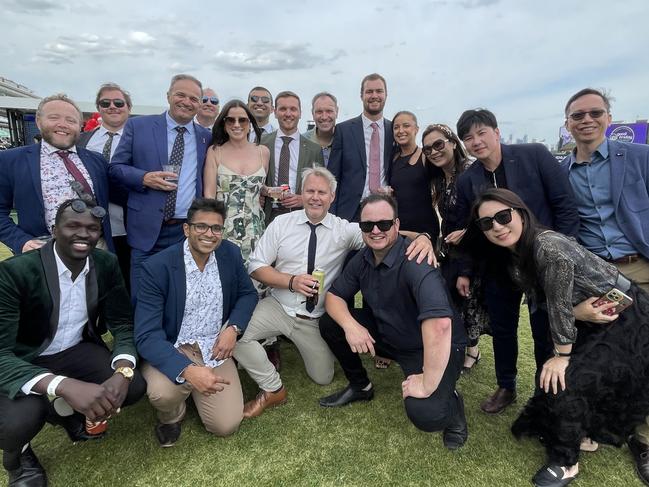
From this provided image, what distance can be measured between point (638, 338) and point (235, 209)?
11.4 feet

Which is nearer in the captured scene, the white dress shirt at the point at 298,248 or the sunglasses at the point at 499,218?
the sunglasses at the point at 499,218

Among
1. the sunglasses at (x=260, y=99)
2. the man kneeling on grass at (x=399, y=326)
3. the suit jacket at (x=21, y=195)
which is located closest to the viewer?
the man kneeling on grass at (x=399, y=326)

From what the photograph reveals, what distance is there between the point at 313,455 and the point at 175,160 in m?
2.91

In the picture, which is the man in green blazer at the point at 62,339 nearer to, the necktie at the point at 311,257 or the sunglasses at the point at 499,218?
the necktie at the point at 311,257

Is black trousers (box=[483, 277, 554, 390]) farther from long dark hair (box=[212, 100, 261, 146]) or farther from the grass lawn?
long dark hair (box=[212, 100, 261, 146])

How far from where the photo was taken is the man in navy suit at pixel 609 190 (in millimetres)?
3045

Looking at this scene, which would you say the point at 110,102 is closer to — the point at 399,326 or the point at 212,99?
the point at 212,99

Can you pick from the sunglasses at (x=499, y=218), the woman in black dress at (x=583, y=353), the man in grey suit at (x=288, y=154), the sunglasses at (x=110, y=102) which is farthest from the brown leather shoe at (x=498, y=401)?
the sunglasses at (x=110, y=102)

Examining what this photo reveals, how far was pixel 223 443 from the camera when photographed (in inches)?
122

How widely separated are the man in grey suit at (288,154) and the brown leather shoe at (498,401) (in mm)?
2750

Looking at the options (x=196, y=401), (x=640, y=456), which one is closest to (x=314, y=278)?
(x=196, y=401)

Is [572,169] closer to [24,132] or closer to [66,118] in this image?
[66,118]

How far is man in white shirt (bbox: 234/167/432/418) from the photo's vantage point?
387 cm

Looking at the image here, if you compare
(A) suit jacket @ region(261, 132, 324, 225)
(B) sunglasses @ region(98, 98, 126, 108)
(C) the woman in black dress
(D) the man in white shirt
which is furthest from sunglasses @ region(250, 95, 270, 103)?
(C) the woman in black dress
